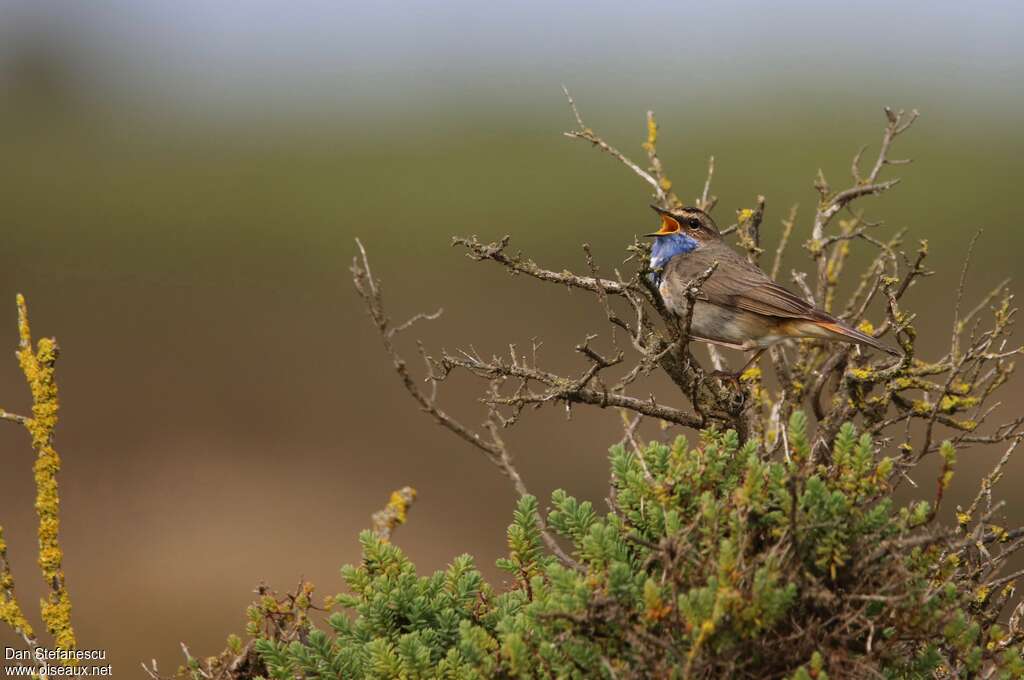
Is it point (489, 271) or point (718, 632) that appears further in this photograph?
point (489, 271)

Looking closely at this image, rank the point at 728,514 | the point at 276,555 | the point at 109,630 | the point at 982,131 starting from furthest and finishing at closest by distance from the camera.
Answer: the point at 982,131, the point at 276,555, the point at 109,630, the point at 728,514

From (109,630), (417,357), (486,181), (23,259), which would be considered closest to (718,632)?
(109,630)

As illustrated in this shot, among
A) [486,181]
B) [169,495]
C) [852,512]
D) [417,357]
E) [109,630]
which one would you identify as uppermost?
[486,181]

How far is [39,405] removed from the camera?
220 inches

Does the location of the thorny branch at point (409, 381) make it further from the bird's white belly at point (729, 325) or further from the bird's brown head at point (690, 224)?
the bird's brown head at point (690, 224)

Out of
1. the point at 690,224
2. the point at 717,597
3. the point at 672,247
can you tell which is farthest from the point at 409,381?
the point at 672,247

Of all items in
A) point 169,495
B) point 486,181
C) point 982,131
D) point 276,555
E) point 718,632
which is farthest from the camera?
point 982,131

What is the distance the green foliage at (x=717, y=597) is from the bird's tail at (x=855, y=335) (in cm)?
243

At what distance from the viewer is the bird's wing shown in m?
7.99

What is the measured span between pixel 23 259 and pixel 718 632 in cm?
2554

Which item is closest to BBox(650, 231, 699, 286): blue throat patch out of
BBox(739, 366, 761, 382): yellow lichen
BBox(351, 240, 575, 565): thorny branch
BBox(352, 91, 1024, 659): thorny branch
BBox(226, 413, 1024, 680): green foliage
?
BBox(352, 91, 1024, 659): thorny branch

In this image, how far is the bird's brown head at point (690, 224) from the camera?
8384 mm

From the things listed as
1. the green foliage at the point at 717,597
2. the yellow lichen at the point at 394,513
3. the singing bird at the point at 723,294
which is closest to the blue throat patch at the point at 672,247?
the singing bird at the point at 723,294

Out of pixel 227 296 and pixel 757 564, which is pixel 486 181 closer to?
pixel 227 296
